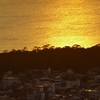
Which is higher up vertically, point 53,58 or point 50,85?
point 53,58

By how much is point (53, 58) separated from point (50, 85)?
Answer: 4067 mm

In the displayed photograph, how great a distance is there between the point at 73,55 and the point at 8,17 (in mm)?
10548

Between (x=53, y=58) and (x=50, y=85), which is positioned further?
(x=53, y=58)

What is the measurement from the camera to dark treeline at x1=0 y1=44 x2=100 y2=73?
24.6 meters

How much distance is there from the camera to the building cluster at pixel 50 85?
816 inches

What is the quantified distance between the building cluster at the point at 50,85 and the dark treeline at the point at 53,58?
52 centimetres

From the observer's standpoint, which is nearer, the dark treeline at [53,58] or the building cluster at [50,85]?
the building cluster at [50,85]

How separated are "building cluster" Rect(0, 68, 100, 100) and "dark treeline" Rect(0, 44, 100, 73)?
0.52 meters

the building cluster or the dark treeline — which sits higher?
the dark treeline

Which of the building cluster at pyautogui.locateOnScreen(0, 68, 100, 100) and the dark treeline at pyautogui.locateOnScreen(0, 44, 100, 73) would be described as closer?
the building cluster at pyautogui.locateOnScreen(0, 68, 100, 100)

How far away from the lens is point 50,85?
2172 cm

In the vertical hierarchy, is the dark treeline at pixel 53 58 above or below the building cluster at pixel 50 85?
above

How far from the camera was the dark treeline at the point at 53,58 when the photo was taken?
24562 mm

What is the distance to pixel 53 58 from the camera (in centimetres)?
2575
